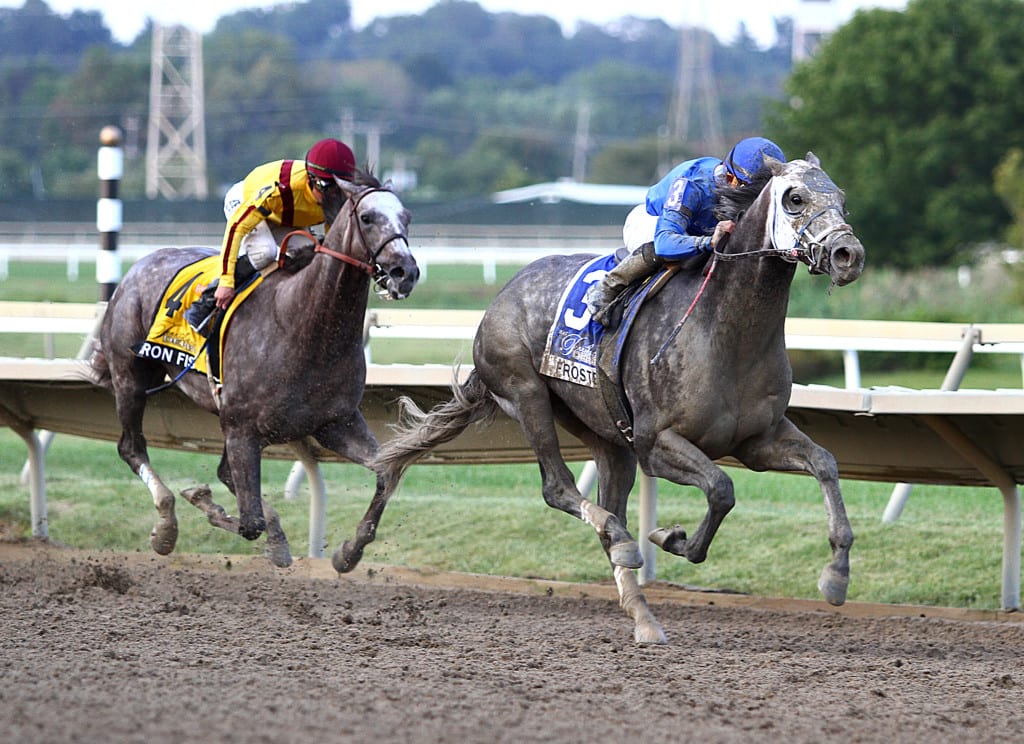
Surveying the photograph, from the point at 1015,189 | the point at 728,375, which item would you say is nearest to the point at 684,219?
the point at 728,375

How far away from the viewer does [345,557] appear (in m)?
5.70

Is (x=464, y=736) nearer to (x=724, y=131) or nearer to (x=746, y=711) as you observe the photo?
(x=746, y=711)

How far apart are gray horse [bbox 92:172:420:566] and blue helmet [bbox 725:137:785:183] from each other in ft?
3.59

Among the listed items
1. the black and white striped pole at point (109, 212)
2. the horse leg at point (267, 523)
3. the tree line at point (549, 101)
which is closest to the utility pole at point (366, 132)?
the tree line at point (549, 101)

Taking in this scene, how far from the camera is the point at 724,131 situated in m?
60.3

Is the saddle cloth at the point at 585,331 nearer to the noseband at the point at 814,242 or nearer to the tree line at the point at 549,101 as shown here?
the noseband at the point at 814,242

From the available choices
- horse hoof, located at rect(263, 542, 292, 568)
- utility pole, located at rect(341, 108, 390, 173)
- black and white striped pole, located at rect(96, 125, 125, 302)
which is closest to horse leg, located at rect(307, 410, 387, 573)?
horse hoof, located at rect(263, 542, 292, 568)

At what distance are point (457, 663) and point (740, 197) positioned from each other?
1.69m

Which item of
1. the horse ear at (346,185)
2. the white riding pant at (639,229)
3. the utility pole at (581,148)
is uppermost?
the horse ear at (346,185)

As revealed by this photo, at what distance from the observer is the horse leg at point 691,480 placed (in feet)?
15.1

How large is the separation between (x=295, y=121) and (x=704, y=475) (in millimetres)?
54510

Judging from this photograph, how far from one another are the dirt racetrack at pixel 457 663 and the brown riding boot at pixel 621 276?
1079 mm

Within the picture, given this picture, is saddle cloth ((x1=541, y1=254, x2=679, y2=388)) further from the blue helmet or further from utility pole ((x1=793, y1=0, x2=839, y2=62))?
utility pole ((x1=793, y1=0, x2=839, y2=62))

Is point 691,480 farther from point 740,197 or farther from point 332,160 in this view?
point 332,160
